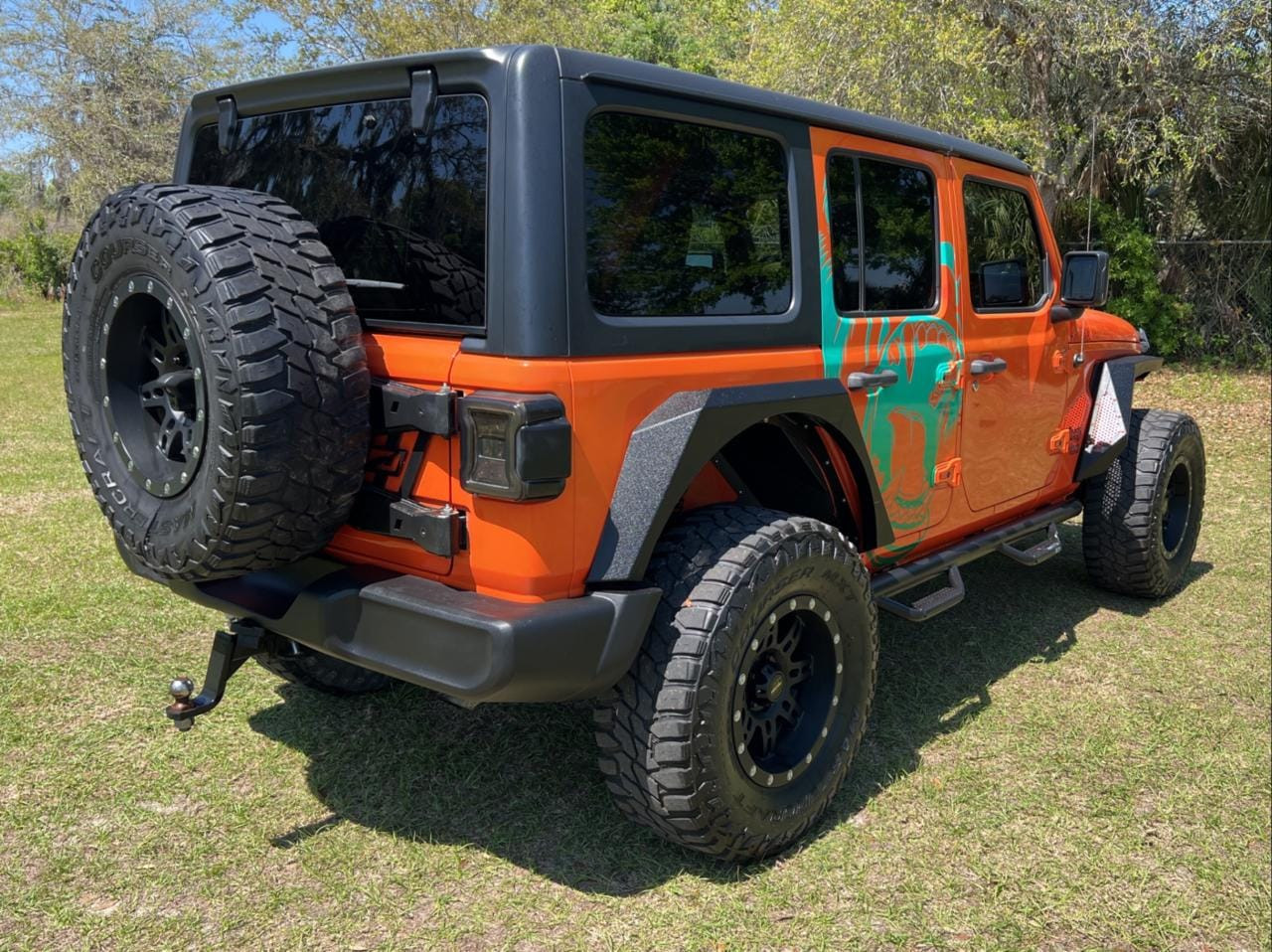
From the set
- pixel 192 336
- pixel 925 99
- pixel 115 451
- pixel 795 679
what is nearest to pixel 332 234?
pixel 192 336

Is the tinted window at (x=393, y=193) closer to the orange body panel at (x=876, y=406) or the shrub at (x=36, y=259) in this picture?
the orange body panel at (x=876, y=406)

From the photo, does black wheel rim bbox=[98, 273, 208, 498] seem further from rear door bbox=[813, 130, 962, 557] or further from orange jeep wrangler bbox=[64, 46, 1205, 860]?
rear door bbox=[813, 130, 962, 557]

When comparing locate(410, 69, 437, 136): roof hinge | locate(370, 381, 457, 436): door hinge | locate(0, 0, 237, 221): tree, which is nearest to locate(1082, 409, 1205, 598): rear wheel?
locate(370, 381, 457, 436): door hinge

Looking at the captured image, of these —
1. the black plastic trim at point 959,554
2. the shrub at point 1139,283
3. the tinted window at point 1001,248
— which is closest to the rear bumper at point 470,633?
the black plastic trim at point 959,554

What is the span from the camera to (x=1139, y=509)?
4.85 meters

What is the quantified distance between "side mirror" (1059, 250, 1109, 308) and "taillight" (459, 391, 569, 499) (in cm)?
279

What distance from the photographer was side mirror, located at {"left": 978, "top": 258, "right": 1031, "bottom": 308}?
3883 mm

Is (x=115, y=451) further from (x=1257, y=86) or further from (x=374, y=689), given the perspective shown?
(x=1257, y=86)

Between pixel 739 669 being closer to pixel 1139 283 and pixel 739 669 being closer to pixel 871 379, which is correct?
pixel 871 379

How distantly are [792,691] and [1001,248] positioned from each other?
2.04m

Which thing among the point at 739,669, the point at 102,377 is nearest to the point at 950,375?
the point at 739,669

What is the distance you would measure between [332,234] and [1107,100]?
406 inches

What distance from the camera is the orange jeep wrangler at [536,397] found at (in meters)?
2.27

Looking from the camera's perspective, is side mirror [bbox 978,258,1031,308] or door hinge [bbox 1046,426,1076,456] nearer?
side mirror [bbox 978,258,1031,308]
